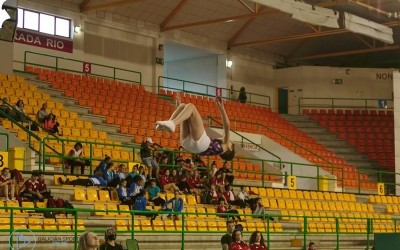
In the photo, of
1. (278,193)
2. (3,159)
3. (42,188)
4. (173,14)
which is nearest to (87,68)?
(173,14)

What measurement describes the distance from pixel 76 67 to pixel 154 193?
40.2 ft

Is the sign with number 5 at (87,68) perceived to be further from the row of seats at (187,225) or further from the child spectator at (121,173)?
the row of seats at (187,225)

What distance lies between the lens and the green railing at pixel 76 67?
25228 mm

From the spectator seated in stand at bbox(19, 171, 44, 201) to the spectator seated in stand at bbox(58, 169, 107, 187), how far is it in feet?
5.53

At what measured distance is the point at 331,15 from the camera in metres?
21.6

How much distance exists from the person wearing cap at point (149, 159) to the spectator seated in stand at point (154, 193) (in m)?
1.05

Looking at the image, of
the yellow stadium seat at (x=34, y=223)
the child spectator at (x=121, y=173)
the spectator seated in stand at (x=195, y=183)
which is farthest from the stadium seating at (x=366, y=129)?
the yellow stadium seat at (x=34, y=223)

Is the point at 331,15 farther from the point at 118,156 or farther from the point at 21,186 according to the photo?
the point at 21,186

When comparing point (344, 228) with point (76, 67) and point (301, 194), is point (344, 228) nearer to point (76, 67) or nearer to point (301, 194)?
point (301, 194)

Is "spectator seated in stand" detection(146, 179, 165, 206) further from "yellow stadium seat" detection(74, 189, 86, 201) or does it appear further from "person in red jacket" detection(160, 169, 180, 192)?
"yellow stadium seat" detection(74, 189, 86, 201)

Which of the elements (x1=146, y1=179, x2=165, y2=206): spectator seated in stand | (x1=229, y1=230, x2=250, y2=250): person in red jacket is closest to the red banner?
(x1=146, y1=179, x2=165, y2=206): spectator seated in stand

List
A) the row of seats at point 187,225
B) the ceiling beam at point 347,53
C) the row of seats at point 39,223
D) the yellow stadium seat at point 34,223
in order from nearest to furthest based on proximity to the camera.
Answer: the row of seats at point 39,223, the yellow stadium seat at point 34,223, the row of seats at point 187,225, the ceiling beam at point 347,53

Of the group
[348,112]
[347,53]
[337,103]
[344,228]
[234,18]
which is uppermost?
[234,18]

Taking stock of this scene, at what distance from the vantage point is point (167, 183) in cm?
1684
